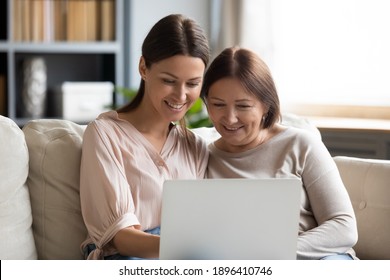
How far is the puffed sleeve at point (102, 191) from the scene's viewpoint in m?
1.79

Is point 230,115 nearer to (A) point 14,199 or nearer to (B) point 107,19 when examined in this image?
(A) point 14,199

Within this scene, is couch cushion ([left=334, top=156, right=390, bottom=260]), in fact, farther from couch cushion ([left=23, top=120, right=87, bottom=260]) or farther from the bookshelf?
the bookshelf

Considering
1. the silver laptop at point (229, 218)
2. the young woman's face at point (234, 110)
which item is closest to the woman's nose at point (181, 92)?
the young woman's face at point (234, 110)

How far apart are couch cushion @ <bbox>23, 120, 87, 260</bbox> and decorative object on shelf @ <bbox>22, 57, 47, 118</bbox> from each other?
2.22m

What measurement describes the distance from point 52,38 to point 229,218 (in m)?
2.96

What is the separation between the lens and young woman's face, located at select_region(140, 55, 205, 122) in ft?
6.13

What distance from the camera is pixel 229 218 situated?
1.44 meters

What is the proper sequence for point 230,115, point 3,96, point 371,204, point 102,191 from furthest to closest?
point 3,96 → point 371,204 → point 230,115 → point 102,191

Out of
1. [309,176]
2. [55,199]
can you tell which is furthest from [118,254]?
[309,176]

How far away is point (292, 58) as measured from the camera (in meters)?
3.97

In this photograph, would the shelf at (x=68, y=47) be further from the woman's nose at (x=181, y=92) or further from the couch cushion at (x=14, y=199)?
the woman's nose at (x=181, y=92)

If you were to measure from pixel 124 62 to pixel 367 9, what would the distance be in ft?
4.66

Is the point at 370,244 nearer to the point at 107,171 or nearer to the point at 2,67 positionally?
the point at 107,171
